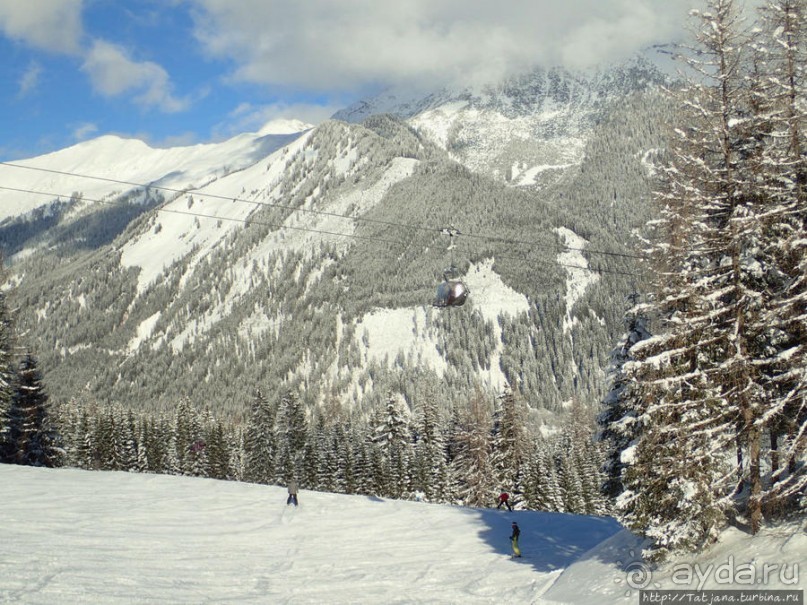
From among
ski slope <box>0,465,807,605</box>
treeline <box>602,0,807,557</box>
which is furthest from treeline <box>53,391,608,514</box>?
treeline <box>602,0,807,557</box>

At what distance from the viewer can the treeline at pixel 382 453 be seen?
4903 centimetres

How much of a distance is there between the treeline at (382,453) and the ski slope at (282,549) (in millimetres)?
13430

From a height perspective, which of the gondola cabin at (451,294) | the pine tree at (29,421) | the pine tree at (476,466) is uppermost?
the gondola cabin at (451,294)

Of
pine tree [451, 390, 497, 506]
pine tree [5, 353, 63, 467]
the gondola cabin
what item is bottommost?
pine tree [451, 390, 497, 506]

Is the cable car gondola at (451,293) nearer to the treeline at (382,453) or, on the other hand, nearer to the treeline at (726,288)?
the treeline at (726,288)

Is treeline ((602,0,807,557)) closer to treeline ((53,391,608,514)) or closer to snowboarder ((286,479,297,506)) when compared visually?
snowboarder ((286,479,297,506))

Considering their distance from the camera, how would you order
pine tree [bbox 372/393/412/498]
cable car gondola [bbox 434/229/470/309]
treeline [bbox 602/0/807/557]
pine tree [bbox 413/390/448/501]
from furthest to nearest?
pine tree [bbox 372/393/412/498]
pine tree [bbox 413/390/448/501]
cable car gondola [bbox 434/229/470/309]
treeline [bbox 602/0/807/557]

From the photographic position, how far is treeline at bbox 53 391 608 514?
49.0 meters

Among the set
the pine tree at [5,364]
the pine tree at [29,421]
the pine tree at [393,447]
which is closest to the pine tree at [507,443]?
the pine tree at [393,447]

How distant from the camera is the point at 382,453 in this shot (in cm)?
5734

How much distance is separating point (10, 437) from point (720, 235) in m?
44.0

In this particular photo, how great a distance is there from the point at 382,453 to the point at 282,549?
34732mm

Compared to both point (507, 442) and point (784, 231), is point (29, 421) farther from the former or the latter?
point (784, 231)

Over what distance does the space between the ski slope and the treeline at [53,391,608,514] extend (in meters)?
13.4
